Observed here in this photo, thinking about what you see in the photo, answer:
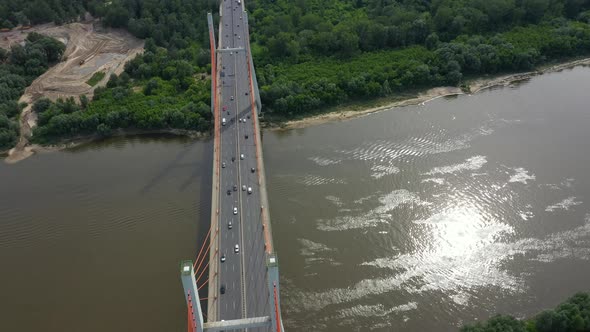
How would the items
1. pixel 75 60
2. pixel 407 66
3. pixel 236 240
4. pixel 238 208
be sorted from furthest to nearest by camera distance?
pixel 75 60 → pixel 407 66 → pixel 238 208 → pixel 236 240

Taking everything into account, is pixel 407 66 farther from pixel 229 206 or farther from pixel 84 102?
pixel 84 102

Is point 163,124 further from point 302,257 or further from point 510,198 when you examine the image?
point 510,198

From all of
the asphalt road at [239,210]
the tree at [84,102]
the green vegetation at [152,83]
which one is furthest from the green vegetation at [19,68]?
the asphalt road at [239,210]

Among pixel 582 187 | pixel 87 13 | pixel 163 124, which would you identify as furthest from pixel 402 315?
pixel 87 13

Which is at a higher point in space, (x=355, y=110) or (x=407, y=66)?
(x=407, y=66)

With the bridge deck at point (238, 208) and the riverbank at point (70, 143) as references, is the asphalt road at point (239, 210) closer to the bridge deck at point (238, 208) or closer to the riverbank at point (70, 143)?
the bridge deck at point (238, 208)

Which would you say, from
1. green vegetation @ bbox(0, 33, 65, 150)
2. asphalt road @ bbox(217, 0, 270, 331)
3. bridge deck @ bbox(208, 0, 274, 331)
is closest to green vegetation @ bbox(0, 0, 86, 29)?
green vegetation @ bbox(0, 33, 65, 150)

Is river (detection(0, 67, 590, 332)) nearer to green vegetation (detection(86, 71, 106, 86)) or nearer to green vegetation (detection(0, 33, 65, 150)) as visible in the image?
green vegetation (detection(0, 33, 65, 150))

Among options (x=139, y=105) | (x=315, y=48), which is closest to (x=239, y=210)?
(x=139, y=105)
